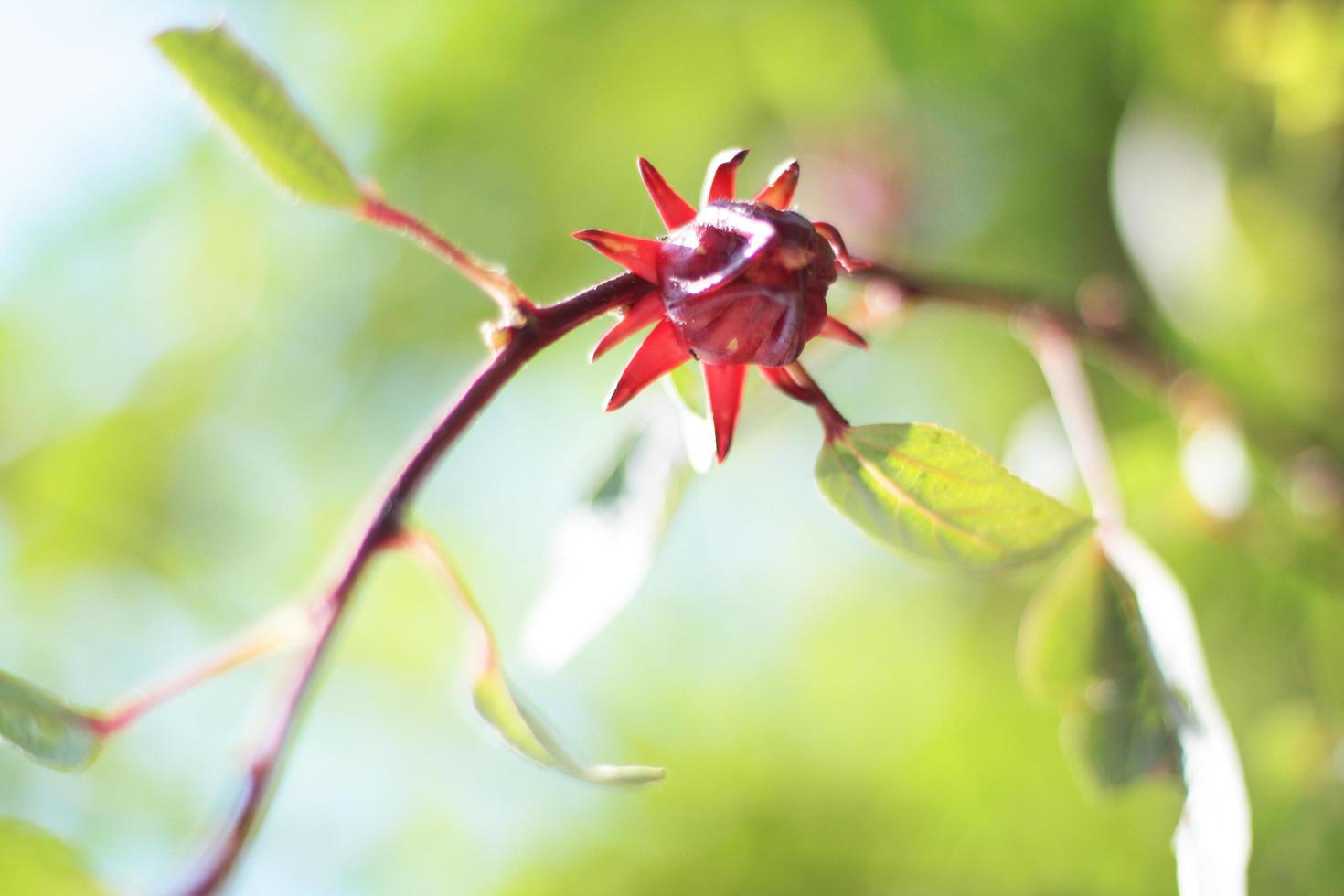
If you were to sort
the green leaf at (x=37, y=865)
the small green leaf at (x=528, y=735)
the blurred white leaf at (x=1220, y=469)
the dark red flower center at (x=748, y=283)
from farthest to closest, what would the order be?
the blurred white leaf at (x=1220, y=469)
the green leaf at (x=37, y=865)
the small green leaf at (x=528, y=735)
the dark red flower center at (x=748, y=283)

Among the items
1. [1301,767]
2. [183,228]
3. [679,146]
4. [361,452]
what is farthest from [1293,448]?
[183,228]

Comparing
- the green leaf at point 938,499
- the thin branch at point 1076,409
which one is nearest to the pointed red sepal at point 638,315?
the green leaf at point 938,499

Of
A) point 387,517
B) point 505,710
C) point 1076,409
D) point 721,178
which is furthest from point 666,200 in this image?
point 1076,409

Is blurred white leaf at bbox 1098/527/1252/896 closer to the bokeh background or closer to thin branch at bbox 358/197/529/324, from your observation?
thin branch at bbox 358/197/529/324

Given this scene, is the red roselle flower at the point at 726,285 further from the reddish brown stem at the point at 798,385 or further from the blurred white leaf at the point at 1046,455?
the blurred white leaf at the point at 1046,455

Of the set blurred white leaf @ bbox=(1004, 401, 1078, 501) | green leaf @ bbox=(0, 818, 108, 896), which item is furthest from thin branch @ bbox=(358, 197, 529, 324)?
blurred white leaf @ bbox=(1004, 401, 1078, 501)

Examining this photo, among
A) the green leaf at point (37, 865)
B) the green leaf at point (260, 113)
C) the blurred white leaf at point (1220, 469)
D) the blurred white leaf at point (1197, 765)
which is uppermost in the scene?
the blurred white leaf at point (1220, 469)
